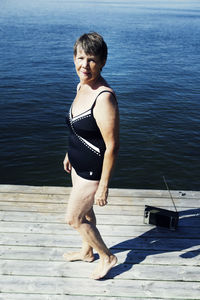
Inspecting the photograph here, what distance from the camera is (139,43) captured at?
31.9 m

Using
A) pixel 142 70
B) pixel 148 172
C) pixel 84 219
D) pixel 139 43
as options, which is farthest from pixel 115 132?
pixel 139 43

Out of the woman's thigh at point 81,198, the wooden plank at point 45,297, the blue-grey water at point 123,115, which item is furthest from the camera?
the blue-grey water at point 123,115

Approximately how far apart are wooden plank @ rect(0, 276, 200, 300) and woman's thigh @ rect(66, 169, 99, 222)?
0.78 metres

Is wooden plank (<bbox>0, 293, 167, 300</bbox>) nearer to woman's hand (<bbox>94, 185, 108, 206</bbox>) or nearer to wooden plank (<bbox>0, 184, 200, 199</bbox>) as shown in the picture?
woman's hand (<bbox>94, 185, 108, 206</bbox>)

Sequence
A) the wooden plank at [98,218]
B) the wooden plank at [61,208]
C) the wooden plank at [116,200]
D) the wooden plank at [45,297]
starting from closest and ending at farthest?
the wooden plank at [45,297], the wooden plank at [98,218], the wooden plank at [61,208], the wooden plank at [116,200]

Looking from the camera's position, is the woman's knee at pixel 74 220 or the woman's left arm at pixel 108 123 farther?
the woman's knee at pixel 74 220

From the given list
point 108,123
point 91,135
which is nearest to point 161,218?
point 91,135

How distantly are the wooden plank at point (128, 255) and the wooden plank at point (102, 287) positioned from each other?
316 millimetres

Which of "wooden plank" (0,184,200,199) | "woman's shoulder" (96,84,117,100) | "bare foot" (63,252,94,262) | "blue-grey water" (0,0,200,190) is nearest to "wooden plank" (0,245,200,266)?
"bare foot" (63,252,94,262)

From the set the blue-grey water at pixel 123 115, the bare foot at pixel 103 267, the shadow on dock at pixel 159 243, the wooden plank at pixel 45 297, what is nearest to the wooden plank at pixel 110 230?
the shadow on dock at pixel 159 243

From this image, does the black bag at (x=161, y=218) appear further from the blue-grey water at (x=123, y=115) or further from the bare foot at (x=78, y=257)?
the blue-grey water at (x=123, y=115)

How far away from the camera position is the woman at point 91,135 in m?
2.56

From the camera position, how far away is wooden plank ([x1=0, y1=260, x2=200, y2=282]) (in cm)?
344

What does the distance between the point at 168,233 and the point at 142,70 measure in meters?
18.6
